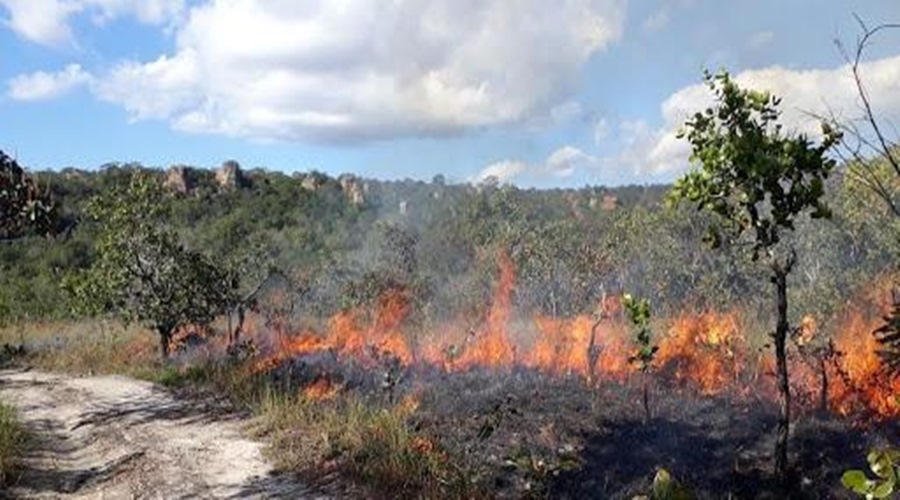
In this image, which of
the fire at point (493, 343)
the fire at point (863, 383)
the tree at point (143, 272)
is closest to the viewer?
the fire at point (863, 383)

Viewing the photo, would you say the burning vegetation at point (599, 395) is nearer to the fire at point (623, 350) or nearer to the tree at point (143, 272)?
the fire at point (623, 350)

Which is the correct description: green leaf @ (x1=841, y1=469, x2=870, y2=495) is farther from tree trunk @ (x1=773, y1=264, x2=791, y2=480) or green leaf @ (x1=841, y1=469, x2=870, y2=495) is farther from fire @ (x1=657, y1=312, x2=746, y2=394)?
fire @ (x1=657, y1=312, x2=746, y2=394)

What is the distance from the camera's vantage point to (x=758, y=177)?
915cm

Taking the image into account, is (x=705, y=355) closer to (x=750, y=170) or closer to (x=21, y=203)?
(x=750, y=170)

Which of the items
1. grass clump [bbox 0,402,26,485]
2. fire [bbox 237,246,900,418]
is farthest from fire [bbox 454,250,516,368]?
grass clump [bbox 0,402,26,485]

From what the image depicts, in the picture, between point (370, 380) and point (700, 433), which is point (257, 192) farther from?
point (700, 433)

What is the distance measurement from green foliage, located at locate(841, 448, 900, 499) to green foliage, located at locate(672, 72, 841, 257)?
7.15m

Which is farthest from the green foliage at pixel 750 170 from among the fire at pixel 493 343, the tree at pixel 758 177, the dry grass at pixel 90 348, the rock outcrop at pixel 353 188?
the rock outcrop at pixel 353 188

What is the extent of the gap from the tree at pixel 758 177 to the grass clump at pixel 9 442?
8.10m

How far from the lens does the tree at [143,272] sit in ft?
73.4

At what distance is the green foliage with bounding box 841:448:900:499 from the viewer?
2.12m

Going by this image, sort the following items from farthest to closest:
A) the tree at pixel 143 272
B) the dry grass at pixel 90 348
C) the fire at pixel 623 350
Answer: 1. the dry grass at pixel 90 348
2. the tree at pixel 143 272
3. the fire at pixel 623 350

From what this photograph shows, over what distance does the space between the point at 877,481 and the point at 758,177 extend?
735 cm

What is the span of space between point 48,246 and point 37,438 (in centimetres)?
4631
